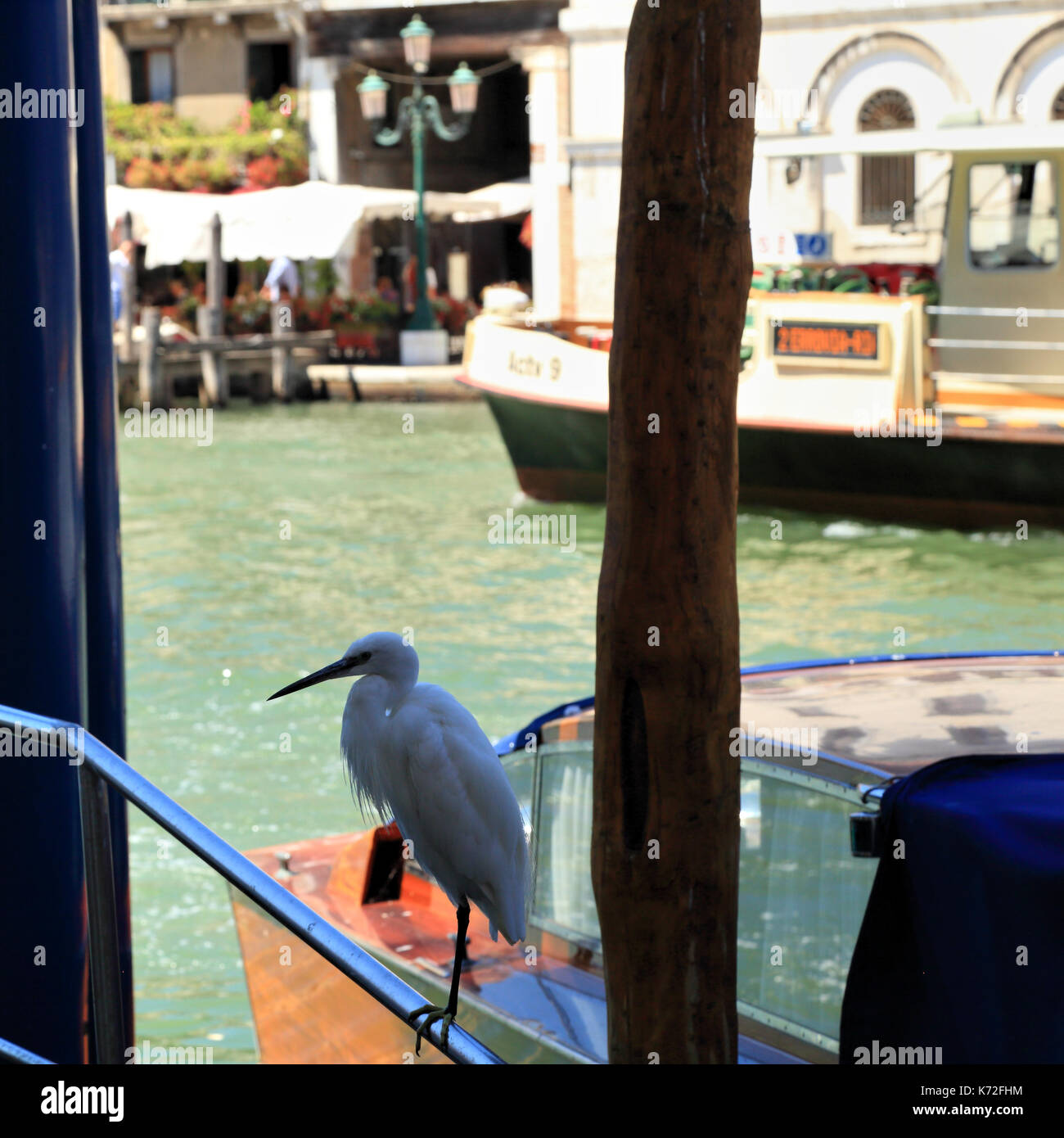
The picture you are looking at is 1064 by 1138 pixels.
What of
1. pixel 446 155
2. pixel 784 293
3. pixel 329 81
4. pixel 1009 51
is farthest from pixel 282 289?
pixel 784 293

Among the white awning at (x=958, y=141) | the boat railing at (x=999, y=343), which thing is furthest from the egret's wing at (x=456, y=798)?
the white awning at (x=958, y=141)

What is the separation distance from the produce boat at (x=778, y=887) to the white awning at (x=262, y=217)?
21117 millimetres

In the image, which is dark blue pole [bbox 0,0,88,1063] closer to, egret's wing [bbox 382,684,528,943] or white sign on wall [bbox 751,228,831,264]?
egret's wing [bbox 382,684,528,943]

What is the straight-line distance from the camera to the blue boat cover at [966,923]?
2809 mm

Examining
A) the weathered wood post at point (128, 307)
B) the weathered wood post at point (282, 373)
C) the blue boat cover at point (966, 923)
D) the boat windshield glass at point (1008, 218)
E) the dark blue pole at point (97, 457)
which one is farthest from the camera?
the weathered wood post at point (282, 373)

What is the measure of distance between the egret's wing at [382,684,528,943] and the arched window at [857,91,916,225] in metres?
22.7

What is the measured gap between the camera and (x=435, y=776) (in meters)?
3.28

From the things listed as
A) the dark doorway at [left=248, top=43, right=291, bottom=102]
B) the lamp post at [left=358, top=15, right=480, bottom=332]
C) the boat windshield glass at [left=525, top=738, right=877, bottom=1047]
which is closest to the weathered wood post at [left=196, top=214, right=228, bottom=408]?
the lamp post at [left=358, top=15, right=480, bottom=332]

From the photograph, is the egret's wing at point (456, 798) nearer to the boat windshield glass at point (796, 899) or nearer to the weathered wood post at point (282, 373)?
the boat windshield glass at point (796, 899)

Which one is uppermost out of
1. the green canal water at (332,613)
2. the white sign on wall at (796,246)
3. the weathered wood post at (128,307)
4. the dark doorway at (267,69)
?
the dark doorway at (267,69)

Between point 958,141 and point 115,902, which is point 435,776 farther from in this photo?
point 958,141

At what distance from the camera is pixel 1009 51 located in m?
25.0
